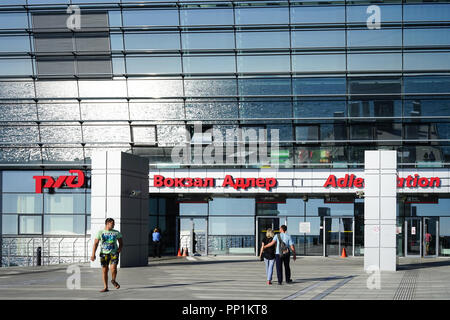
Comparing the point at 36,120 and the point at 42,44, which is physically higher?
the point at 42,44

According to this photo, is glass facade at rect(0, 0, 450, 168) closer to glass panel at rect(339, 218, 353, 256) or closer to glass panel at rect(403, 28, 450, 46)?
glass panel at rect(403, 28, 450, 46)

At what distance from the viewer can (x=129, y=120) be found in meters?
38.6

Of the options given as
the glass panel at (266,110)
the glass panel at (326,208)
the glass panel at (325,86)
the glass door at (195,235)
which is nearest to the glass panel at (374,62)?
the glass panel at (325,86)

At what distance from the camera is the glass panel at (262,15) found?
3753 cm

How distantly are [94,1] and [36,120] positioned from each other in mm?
6865

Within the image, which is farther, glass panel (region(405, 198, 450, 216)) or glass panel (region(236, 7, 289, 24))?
glass panel (region(405, 198, 450, 216))

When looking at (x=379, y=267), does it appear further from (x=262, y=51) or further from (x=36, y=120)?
(x=36, y=120)

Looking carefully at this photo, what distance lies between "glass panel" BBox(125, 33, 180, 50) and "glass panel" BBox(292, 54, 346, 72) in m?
6.12

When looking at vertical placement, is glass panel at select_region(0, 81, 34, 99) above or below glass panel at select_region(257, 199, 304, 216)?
above

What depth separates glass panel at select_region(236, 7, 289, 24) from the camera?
37.5 m

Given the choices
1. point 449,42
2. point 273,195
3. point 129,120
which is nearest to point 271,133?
point 273,195

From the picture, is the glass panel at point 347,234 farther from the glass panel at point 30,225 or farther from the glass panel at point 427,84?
the glass panel at point 30,225

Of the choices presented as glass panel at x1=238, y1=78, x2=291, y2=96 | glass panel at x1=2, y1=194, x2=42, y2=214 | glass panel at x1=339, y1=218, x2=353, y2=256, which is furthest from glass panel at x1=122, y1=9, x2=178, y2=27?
glass panel at x1=339, y1=218, x2=353, y2=256

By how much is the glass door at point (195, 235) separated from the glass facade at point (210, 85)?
12.8 feet
